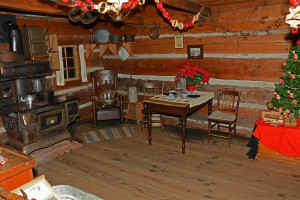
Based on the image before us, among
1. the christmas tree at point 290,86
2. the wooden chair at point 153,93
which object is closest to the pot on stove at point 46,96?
the wooden chair at point 153,93

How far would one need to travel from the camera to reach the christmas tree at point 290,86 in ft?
13.2

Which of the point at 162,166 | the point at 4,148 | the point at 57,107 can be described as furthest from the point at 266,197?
the point at 57,107

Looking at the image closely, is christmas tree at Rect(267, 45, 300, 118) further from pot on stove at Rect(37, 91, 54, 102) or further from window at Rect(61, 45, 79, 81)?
window at Rect(61, 45, 79, 81)

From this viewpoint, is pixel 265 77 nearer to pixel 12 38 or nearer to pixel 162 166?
pixel 162 166

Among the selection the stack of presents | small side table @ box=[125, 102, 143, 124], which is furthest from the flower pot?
the stack of presents

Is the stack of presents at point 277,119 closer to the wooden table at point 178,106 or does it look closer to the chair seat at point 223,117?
the chair seat at point 223,117

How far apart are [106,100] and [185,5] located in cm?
298

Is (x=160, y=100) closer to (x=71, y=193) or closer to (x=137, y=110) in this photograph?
(x=137, y=110)

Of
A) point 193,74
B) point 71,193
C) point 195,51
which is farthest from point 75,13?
point 71,193

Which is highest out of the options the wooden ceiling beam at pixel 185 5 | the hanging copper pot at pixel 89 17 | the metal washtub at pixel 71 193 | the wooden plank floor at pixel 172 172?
the wooden ceiling beam at pixel 185 5

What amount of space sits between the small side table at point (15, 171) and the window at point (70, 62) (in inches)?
160

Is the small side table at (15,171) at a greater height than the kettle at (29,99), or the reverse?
the kettle at (29,99)

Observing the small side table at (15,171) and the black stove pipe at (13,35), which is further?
the black stove pipe at (13,35)

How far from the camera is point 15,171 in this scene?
2230 millimetres
